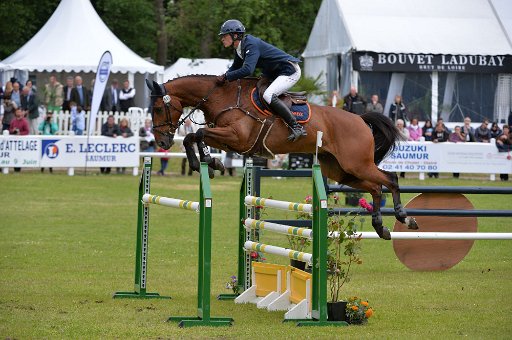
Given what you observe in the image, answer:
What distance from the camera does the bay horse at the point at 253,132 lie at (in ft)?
34.5

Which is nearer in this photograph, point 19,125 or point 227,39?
point 227,39

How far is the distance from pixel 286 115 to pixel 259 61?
71cm

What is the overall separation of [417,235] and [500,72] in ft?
77.7

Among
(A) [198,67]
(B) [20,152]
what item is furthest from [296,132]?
(A) [198,67]

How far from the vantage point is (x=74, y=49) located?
31.1 m

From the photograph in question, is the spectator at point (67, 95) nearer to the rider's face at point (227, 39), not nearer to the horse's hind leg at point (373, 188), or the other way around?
the horse's hind leg at point (373, 188)

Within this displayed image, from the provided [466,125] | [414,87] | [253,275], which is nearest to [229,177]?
[466,125]

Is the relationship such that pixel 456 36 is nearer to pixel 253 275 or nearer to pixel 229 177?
pixel 229 177

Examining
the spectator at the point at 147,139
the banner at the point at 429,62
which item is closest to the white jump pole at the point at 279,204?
the spectator at the point at 147,139

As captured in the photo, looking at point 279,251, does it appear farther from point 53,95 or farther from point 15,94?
point 53,95

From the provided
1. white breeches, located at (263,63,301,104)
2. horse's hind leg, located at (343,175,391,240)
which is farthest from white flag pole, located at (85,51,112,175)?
white breeches, located at (263,63,301,104)

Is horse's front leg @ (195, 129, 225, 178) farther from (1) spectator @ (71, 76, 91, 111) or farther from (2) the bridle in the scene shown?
(1) spectator @ (71, 76, 91, 111)

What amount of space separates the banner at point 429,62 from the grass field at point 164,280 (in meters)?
11.8

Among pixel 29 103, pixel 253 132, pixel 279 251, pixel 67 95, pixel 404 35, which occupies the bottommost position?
pixel 279 251
